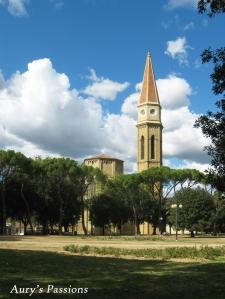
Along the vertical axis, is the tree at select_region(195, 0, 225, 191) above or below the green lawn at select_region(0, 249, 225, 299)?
above

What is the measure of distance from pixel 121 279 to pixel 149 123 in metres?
116

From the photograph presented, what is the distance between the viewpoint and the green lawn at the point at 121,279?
38.4ft

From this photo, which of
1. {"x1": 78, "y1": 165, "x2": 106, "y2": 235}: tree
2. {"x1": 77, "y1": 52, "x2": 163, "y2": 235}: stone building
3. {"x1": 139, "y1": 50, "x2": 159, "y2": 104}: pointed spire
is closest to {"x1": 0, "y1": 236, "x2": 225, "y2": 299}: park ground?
{"x1": 78, "y1": 165, "x2": 106, "y2": 235}: tree

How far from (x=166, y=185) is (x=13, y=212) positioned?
29272 mm

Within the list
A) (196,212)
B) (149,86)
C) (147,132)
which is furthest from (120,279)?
(149,86)

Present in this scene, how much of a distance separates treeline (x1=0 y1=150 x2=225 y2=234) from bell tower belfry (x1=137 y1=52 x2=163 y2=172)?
25.6 m

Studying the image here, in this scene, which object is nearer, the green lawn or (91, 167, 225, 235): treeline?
the green lawn

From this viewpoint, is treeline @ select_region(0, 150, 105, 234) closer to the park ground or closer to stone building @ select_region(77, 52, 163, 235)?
stone building @ select_region(77, 52, 163, 235)

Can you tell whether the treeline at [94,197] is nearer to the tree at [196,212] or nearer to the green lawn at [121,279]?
the tree at [196,212]

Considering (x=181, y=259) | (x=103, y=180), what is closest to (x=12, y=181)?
(x=103, y=180)

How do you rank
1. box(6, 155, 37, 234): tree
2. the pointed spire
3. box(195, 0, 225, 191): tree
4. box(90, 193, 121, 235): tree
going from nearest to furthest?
box(195, 0, 225, 191): tree < box(6, 155, 37, 234): tree < box(90, 193, 121, 235): tree < the pointed spire

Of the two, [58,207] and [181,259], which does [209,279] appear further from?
[58,207]

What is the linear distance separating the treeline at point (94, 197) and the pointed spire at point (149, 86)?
3621 cm

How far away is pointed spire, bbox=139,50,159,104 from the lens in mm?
130750
